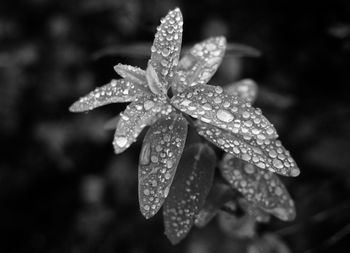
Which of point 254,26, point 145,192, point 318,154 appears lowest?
point 318,154

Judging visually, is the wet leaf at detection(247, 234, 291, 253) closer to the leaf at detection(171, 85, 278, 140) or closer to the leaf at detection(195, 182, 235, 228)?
the leaf at detection(195, 182, 235, 228)

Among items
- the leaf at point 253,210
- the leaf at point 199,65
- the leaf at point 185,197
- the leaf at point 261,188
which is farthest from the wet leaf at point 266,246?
the leaf at point 199,65

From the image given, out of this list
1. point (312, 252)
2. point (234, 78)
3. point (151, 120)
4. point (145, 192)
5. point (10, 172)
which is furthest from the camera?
point (10, 172)

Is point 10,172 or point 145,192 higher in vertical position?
point 145,192

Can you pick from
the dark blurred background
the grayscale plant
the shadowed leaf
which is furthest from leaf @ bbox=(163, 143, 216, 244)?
the dark blurred background

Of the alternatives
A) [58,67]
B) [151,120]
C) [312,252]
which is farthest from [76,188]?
[151,120]

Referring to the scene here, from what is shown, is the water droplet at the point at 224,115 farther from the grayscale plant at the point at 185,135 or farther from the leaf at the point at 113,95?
the leaf at the point at 113,95

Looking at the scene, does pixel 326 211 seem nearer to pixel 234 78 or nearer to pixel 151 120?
pixel 234 78
